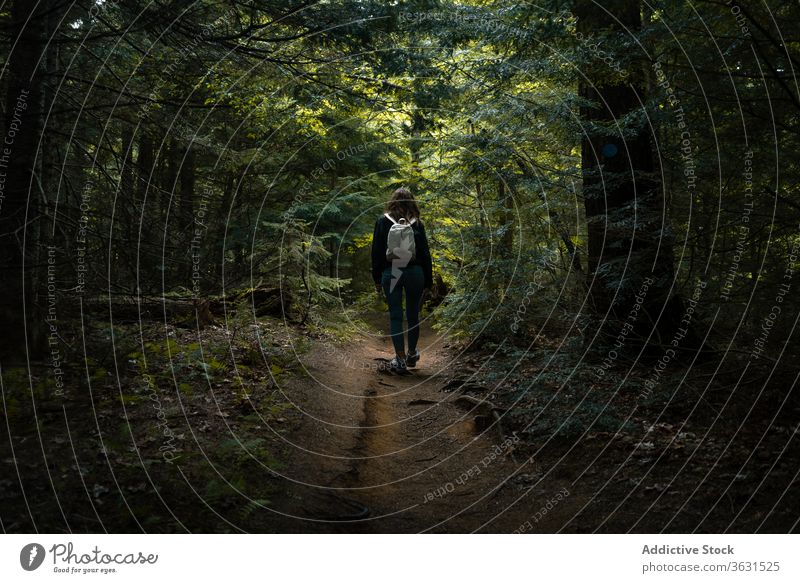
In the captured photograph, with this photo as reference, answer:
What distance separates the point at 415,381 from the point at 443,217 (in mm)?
5571

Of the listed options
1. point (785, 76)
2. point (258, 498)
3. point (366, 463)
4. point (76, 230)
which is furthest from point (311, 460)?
point (785, 76)

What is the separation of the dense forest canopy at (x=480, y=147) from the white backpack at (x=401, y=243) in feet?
4.33

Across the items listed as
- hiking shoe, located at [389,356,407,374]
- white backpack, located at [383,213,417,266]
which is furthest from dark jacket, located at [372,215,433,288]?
hiking shoe, located at [389,356,407,374]

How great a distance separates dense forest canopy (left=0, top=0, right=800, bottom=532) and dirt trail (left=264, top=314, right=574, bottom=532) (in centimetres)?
187

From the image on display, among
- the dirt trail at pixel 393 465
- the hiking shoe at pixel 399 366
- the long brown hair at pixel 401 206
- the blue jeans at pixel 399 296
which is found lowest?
the dirt trail at pixel 393 465

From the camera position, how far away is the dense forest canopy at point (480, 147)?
180 inches

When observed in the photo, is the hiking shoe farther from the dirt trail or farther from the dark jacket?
the dark jacket

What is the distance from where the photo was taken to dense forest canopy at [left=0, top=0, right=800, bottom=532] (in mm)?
4578

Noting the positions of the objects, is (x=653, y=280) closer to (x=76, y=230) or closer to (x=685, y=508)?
(x=685, y=508)

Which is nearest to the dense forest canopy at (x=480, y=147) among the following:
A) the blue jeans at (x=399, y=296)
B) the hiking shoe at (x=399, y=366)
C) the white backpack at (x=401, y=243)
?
the blue jeans at (x=399, y=296)

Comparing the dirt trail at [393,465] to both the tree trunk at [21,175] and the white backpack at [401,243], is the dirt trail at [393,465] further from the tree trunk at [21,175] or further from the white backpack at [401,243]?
the tree trunk at [21,175]

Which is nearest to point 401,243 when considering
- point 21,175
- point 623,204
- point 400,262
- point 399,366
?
point 400,262

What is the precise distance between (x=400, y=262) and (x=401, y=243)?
36cm

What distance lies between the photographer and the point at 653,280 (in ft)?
18.9
